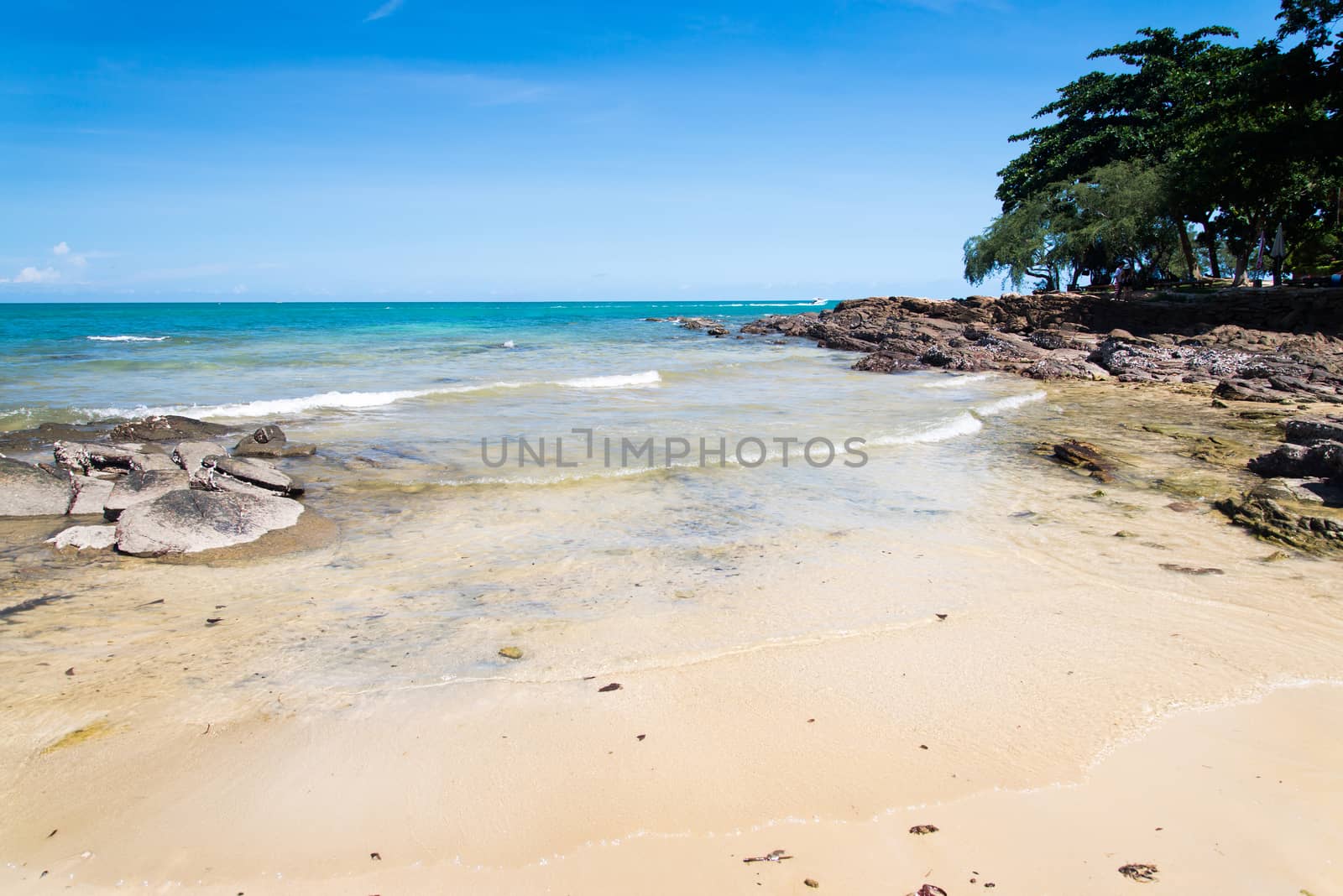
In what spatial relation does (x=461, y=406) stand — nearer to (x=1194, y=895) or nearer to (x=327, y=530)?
(x=327, y=530)

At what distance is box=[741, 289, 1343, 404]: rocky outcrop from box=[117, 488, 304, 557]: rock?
17945 millimetres

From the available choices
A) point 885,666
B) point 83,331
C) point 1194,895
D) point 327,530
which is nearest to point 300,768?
point 885,666

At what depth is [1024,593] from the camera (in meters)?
5.18

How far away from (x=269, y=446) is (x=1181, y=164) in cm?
3053

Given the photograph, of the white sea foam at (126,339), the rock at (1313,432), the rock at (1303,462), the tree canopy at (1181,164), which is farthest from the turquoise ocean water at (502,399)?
the tree canopy at (1181,164)

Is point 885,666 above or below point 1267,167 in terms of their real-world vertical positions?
below

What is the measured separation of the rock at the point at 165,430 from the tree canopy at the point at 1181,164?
27.0 meters

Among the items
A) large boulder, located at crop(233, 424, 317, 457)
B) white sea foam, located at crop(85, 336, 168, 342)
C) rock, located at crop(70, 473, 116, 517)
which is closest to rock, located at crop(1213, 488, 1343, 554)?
large boulder, located at crop(233, 424, 317, 457)

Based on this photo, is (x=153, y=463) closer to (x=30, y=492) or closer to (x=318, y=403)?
(x=30, y=492)

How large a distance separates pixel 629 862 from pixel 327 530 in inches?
202

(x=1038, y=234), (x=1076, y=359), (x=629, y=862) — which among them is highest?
(x=1038, y=234)

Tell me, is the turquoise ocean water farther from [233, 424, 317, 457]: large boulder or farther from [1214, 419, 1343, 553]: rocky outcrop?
[1214, 419, 1343, 553]: rocky outcrop

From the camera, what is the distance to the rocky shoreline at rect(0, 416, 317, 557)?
6.10m

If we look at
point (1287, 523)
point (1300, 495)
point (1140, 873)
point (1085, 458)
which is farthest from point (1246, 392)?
point (1140, 873)
